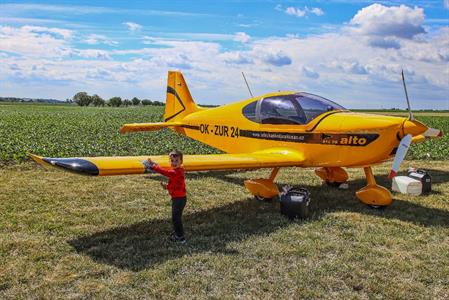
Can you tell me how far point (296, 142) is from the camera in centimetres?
889

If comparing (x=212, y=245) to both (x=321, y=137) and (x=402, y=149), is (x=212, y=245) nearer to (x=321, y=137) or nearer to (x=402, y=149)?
(x=321, y=137)

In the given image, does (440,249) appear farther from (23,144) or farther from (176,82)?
(23,144)

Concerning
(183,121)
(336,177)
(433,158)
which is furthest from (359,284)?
(433,158)

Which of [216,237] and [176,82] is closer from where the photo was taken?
[216,237]

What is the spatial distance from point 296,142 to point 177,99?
18.7ft

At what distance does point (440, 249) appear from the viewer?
628 cm

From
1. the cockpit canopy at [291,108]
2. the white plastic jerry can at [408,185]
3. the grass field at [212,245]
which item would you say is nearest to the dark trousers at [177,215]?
the grass field at [212,245]

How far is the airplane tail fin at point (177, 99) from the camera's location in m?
13.4

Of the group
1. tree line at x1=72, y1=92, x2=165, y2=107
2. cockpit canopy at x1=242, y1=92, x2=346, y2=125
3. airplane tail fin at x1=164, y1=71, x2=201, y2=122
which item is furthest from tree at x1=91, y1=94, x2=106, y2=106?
cockpit canopy at x1=242, y1=92, x2=346, y2=125

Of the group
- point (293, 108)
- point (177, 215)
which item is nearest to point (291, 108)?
point (293, 108)

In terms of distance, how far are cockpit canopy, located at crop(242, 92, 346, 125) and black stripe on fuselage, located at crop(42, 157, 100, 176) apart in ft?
14.6

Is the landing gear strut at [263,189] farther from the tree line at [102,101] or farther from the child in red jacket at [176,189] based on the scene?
the tree line at [102,101]

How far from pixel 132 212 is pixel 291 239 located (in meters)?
3.08

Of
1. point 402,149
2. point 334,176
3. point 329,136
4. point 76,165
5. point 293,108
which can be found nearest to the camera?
point 76,165
